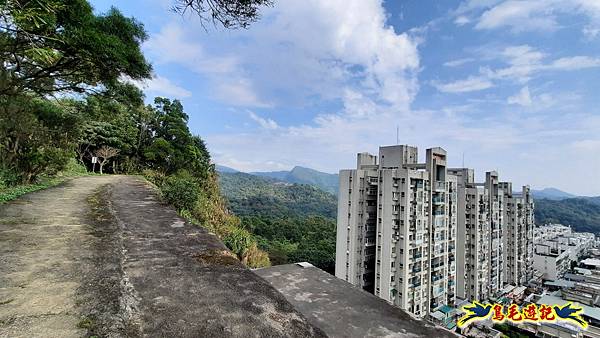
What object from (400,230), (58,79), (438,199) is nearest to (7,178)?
(58,79)

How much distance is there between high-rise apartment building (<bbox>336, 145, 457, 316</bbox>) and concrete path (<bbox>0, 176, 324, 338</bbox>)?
11918 millimetres

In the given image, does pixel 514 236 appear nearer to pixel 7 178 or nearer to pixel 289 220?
pixel 289 220

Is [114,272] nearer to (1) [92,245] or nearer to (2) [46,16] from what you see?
(1) [92,245]

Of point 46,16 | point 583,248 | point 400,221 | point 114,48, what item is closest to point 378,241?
point 400,221

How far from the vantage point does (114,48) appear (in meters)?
4.71

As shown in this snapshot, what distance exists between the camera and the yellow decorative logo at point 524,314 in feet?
36.9

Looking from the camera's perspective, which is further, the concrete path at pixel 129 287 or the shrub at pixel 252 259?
the shrub at pixel 252 259

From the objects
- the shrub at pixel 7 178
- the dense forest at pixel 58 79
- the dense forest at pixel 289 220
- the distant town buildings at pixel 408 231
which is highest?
the dense forest at pixel 58 79

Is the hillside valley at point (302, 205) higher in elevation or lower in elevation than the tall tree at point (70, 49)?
lower

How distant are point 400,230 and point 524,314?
5723 millimetres

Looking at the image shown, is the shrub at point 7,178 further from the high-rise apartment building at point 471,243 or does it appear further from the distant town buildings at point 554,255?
the distant town buildings at point 554,255

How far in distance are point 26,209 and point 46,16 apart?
2774 mm

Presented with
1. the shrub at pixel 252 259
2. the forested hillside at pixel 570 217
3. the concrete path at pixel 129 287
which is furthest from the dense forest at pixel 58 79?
the forested hillside at pixel 570 217

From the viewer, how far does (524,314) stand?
11211 millimetres
